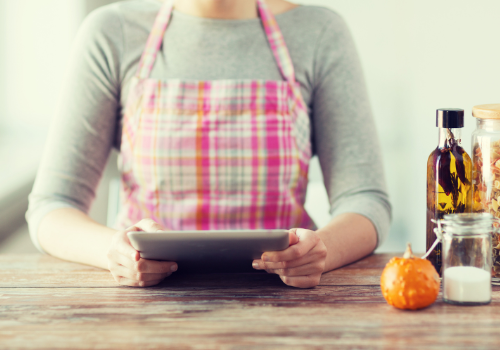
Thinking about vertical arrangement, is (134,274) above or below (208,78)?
below

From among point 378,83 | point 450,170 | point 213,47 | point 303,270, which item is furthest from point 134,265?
point 378,83

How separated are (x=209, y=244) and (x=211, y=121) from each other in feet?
1.56

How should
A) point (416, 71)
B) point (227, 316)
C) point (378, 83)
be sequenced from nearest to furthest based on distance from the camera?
1. point (227, 316)
2. point (416, 71)
3. point (378, 83)

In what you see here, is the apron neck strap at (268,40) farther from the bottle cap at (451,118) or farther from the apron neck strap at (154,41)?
the bottle cap at (451,118)

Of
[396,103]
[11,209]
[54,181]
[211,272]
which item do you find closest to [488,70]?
[396,103]

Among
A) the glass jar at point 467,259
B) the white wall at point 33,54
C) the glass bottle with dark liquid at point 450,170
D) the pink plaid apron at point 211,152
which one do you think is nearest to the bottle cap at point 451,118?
the glass bottle with dark liquid at point 450,170

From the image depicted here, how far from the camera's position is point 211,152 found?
3.43ft

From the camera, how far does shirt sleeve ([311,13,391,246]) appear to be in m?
1.02

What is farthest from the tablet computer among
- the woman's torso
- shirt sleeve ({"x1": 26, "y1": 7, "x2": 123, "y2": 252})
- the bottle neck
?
the woman's torso

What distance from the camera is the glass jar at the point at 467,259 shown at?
63 cm

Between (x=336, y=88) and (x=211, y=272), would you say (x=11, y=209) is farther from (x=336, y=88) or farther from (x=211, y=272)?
(x=336, y=88)

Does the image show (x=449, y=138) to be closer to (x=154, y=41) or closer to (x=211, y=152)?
(x=211, y=152)

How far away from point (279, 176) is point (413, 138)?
3.84 ft

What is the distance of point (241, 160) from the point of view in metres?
1.05
